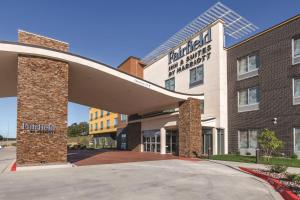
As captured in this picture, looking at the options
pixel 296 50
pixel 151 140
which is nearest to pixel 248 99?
pixel 296 50

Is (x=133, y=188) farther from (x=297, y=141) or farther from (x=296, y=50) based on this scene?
(x=296, y=50)

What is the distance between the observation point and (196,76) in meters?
30.9

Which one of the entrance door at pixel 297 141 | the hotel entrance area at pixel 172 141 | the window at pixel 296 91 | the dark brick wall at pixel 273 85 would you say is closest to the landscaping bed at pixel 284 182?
the entrance door at pixel 297 141

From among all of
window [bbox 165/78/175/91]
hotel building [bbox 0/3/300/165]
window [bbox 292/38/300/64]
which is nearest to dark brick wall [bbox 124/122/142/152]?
hotel building [bbox 0/3/300/165]

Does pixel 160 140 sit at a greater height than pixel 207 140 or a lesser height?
lesser

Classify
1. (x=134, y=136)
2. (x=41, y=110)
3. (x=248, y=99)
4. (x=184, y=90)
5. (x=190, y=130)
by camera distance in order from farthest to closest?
1. (x=134, y=136)
2. (x=184, y=90)
3. (x=248, y=99)
4. (x=190, y=130)
5. (x=41, y=110)

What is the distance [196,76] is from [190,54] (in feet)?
9.67

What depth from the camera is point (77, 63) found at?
18.1 meters

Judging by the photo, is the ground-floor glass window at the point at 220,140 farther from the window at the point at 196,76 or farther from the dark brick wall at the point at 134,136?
the dark brick wall at the point at 134,136

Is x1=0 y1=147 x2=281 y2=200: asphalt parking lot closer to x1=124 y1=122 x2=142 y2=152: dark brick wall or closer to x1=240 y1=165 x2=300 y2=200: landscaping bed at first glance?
x1=240 y1=165 x2=300 y2=200: landscaping bed

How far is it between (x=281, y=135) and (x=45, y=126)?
1847 centimetres

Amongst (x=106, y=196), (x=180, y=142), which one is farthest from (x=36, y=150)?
(x=180, y=142)

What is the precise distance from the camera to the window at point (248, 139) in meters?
24.9

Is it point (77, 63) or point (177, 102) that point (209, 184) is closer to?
point (77, 63)
